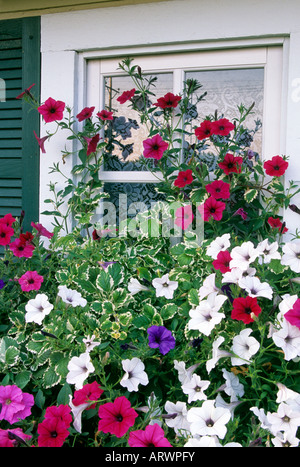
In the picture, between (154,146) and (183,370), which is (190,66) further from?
(183,370)

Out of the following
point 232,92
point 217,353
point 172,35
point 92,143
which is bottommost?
point 217,353

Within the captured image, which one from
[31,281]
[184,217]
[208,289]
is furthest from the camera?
[184,217]

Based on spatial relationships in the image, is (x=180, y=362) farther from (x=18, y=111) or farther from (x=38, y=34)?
(x=38, y=34)

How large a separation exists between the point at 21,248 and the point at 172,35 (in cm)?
119

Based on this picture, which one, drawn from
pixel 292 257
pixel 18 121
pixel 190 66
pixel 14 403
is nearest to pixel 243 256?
pixel 292 257

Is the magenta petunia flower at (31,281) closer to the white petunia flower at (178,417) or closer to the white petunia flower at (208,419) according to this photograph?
the white petunia flower at (178,417)

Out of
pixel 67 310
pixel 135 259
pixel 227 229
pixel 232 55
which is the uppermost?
pixel 232 55

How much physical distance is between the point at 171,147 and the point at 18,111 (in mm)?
817

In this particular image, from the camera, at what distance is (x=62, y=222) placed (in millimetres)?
2143

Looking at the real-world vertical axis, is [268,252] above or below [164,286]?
above

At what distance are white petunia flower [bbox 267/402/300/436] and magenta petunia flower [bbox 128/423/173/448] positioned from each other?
293mm

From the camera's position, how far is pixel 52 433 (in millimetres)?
1211
